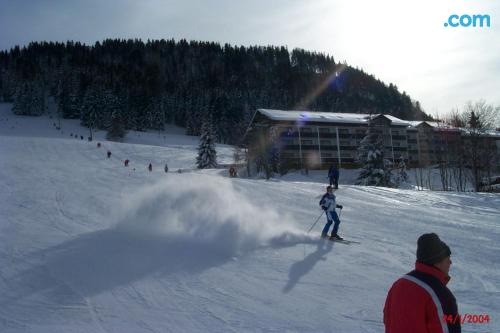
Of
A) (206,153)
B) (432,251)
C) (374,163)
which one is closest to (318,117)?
(206,153)

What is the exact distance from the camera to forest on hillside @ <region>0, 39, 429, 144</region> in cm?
11206

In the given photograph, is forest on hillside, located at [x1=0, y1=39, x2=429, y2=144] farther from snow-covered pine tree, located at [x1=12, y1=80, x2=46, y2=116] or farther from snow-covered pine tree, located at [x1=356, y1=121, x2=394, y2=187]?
snow-covered pine tree, located at [x1=356, y1=121, x2=394, y2=187]

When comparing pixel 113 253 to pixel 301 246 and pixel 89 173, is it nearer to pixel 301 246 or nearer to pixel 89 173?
pixel 301 246

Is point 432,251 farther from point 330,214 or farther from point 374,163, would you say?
point 374,163

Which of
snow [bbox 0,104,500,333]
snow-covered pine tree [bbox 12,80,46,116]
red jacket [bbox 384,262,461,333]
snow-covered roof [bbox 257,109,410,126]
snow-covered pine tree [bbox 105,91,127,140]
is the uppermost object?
snow-covered pine tree [bbox 12,80,46,116]

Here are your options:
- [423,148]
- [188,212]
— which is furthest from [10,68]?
[188,212]

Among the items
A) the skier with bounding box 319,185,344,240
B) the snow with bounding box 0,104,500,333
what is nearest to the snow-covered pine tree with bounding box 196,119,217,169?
the snow with bounding box 0,104,500,333

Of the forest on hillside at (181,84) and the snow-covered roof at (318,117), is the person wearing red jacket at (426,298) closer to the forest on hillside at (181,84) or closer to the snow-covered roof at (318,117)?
the snow-covered roof at (318,117)

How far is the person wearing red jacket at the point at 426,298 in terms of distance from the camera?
106 inches

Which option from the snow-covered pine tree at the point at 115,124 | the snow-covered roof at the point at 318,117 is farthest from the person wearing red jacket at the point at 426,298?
the snow-covered pine tree at the point at 115,124

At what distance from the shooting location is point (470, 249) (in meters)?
11.6

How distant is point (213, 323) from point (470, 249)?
817 cm

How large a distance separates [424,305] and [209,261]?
7.41m

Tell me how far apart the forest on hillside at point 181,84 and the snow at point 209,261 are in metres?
74.9
